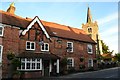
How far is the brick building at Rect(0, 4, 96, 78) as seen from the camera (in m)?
24.4

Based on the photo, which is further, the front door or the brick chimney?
the brick chimney

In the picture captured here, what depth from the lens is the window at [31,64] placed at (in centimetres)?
2521

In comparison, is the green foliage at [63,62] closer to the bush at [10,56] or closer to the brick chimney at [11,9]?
the bush at [10,56]

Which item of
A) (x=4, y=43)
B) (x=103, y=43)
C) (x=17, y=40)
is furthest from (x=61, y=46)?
(x=103, y=43)

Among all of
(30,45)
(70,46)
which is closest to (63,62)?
(70,46)

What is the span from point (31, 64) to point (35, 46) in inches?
118

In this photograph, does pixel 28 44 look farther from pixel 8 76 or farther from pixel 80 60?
pixel 80 60

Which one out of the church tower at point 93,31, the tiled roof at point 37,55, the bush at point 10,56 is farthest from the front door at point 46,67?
the church tower at point 93,31

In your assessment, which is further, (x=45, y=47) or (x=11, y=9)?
(x=11, y=9)

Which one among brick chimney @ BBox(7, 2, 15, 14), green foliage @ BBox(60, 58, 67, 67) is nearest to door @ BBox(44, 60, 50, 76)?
green foliage @ BBox(60, 58, 67, 67)

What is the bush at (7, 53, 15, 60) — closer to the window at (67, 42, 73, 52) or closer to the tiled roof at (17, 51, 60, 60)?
the tiled roof at (17, 51, 60, 60)

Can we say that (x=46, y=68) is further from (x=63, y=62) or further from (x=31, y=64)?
(x=31, y=64)

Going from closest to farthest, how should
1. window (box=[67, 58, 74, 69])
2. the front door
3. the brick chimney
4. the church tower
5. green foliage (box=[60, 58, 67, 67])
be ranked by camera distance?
1. the front door
2. green foliage (box=[60, 58, 67, 67])
3. window (box=[67, 58, 74, 69])
4. the brick chimney
5. the church tower

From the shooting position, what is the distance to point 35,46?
27.6 meters
